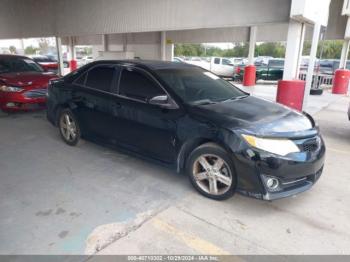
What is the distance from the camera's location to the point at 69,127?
5.01 m

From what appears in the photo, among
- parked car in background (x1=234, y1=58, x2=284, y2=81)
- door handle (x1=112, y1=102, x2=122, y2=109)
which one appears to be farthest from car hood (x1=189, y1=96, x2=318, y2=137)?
parked car in background (x1=234, y1=58, x2=284, y2=81)

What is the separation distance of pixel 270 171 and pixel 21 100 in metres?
6.11

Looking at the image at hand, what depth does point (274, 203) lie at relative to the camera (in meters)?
3.31

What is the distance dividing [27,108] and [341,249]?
22.5 feet

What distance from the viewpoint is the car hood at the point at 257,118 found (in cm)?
304

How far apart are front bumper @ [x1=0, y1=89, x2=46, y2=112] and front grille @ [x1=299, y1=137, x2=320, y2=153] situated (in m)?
6.15

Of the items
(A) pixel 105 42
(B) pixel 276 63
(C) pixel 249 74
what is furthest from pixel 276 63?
(A) pixel 105 42

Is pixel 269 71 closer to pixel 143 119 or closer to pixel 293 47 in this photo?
pixel 293 47

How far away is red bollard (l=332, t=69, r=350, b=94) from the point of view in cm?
1262

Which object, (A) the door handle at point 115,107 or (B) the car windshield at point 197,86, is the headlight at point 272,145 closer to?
(B) the car windshield at point 197,86

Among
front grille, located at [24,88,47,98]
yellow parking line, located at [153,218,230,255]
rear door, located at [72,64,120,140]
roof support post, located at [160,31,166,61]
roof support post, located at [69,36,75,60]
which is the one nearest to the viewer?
yellow parking line, located at [153,218,230,255]

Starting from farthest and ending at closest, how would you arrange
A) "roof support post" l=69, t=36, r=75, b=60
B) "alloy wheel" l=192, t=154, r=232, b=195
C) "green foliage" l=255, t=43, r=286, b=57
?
"green foliage" l=255, t=43, r=286, b=57 → "roof support post" l=69, t=36, r=75, b=60 → "alloy wheel" l=192, t=154, r=232, b=195

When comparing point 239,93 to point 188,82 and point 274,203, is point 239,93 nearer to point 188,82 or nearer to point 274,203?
point 188,82

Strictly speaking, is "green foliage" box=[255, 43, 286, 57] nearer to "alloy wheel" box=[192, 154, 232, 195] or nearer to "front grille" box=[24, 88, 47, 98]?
"front grille" box=[24, 88, 47, 98]
